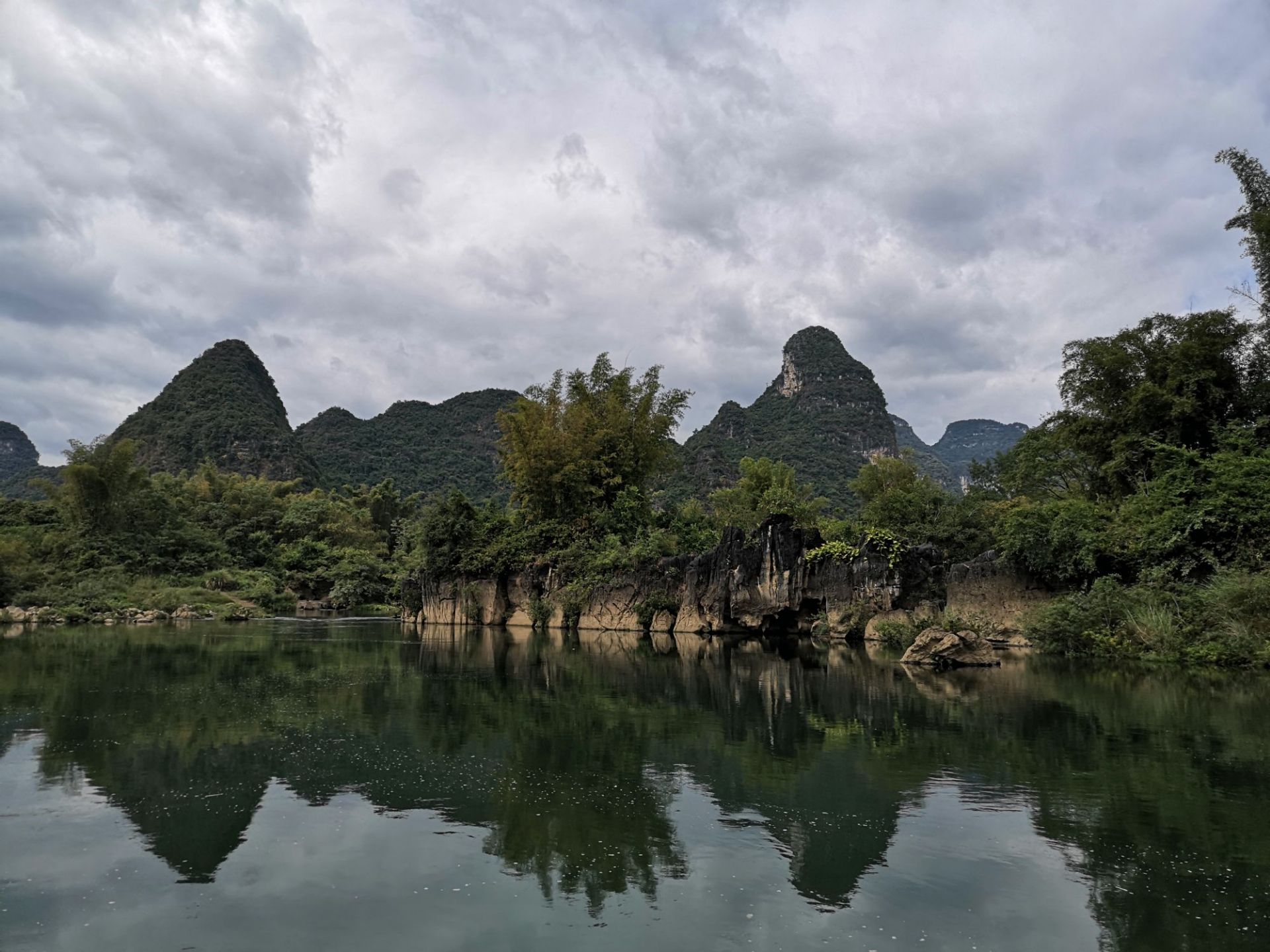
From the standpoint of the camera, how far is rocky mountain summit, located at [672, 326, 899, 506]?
7581cm

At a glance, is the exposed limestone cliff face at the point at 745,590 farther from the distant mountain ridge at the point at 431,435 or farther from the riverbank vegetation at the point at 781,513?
the distant mountain ridge at the point at 431,435

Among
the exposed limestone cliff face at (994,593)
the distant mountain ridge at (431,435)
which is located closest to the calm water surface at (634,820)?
the exposed limestone cliff face at (994,593)

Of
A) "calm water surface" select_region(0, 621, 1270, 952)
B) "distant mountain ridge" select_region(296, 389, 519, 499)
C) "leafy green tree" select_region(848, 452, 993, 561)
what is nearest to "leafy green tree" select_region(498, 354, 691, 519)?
"leafy green tree" select_region(848, 452, 993, 561)

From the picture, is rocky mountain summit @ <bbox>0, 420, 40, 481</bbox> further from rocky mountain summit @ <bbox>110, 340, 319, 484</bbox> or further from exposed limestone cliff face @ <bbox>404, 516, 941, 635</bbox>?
exposed limestone cliff face @ <bbox>404, 516, 941, 635</bbox>

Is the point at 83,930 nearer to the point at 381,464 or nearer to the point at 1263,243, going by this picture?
the point at 1263,243

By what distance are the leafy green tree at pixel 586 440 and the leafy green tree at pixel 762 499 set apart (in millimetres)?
5322

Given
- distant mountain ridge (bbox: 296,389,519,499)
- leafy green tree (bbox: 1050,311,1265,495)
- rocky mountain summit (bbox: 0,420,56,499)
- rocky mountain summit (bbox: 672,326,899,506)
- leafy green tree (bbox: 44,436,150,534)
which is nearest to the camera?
leafy green tree (bbox: 1050,311,1265,495)

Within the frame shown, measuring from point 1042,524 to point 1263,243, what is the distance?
9017mm

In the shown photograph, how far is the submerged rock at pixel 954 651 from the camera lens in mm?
16922

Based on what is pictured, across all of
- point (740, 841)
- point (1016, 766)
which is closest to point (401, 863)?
point (740, 841)

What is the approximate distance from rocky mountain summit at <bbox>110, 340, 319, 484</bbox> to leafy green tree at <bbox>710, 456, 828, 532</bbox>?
143 feet

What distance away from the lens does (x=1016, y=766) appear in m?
7.73

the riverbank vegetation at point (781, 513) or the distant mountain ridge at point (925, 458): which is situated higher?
the distant mountain ridge at point (925, 458)

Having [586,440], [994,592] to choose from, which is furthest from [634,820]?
[586,440]
